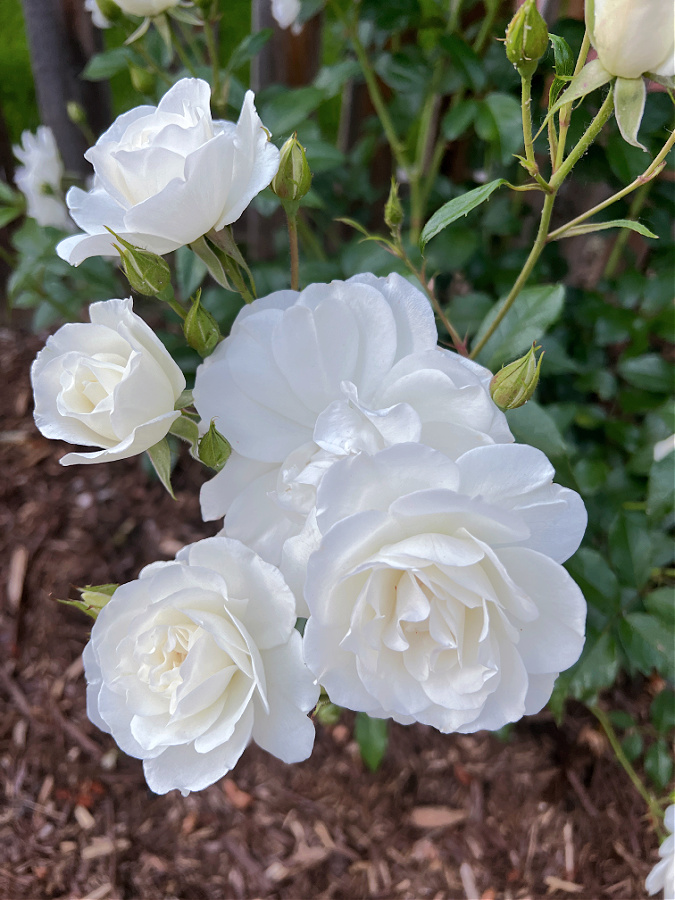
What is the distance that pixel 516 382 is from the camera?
550mm

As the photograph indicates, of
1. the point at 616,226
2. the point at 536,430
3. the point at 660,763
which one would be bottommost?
the point at 660,763

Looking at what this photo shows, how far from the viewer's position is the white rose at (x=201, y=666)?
1.72 feet

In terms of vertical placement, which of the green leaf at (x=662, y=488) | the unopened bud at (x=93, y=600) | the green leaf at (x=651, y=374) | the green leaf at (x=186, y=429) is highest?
the green leaf at (x=186, y=429)

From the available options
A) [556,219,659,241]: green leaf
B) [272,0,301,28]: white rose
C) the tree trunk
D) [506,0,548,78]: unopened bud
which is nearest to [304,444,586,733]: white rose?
[556,219,659,241]: green leaf

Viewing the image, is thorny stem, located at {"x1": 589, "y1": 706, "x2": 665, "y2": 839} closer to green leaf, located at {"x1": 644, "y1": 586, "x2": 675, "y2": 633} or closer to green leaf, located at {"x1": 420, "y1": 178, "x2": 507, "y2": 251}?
green leaf, located at {"x1": 644, "y1": 586, "x2": 675, "y2": 633}

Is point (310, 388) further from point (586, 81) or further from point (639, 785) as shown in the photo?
point (639, 785)

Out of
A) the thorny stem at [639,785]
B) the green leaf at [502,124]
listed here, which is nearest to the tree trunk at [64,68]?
the green leaf at [502,124]

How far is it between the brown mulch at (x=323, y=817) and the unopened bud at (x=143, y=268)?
106 centimetres

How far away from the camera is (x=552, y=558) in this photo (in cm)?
49

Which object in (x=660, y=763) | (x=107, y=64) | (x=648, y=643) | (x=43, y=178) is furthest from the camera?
(x=43, y=178)

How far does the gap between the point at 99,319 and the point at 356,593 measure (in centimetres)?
31

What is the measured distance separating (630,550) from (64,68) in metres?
1.71

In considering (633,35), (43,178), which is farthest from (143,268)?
(43,178)

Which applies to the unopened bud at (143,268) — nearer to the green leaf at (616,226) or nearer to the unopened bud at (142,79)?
the green leaf at (616,226)
